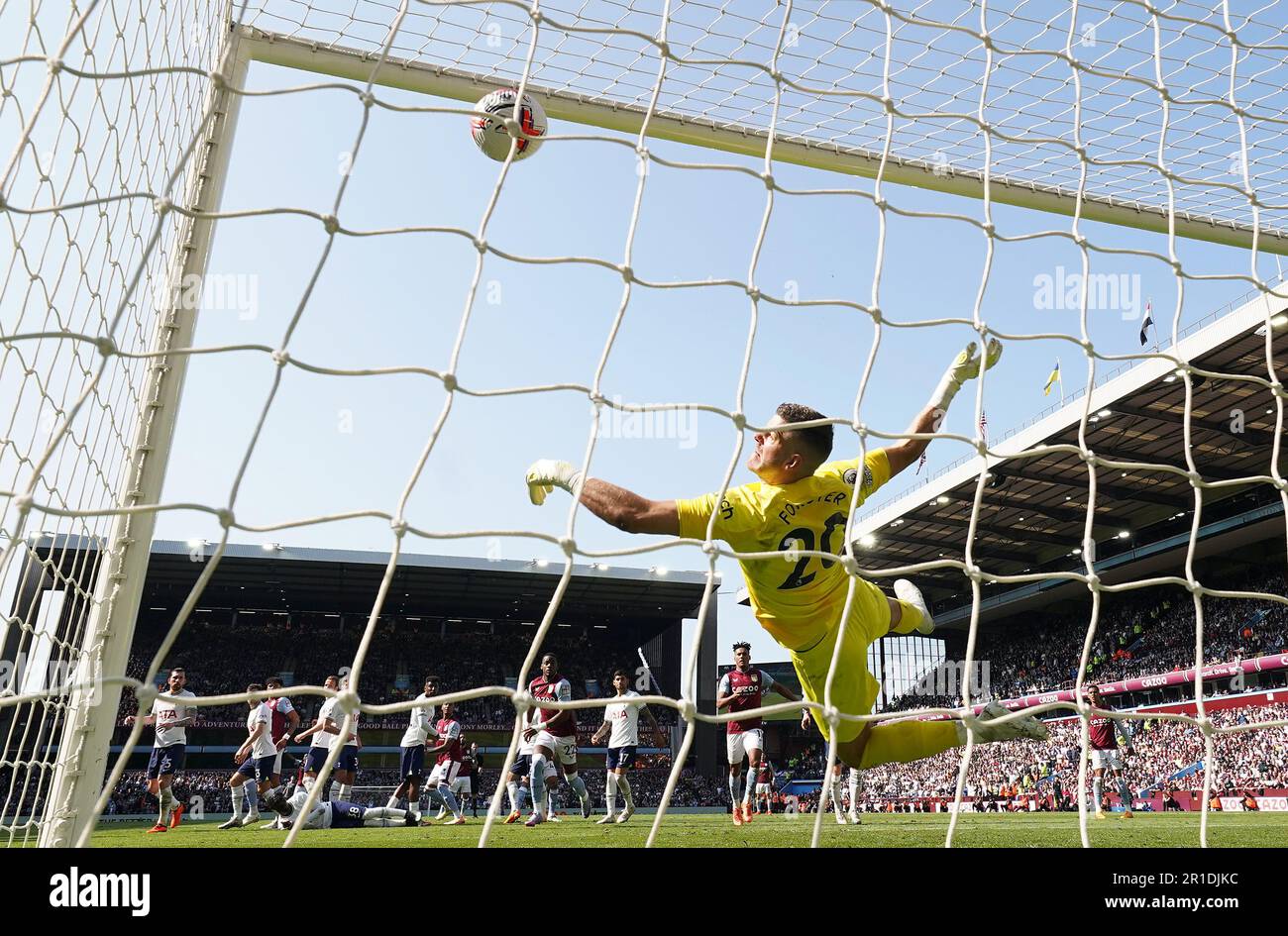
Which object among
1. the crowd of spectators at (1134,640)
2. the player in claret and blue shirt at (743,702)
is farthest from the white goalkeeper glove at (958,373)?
the crowd of spectators at (1134,640)

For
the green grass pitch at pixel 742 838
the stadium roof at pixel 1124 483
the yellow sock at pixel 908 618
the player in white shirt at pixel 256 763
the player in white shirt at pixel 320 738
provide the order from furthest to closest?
the stadium roof at pixel 1124 483 < the player in white shirt at pixel 256 763 < the player in white shirt at pixel 320 738 < the green grass pitch at pixel 742 838 < the yellow sock at pixel 908 618

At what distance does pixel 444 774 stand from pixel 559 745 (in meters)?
1.60

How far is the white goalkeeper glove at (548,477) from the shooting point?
3094mm

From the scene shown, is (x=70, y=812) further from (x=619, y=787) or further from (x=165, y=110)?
(x=619, y=787)

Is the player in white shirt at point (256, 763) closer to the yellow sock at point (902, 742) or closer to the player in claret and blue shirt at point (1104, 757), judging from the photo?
the yellow sock at point (902, 742)

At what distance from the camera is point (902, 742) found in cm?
360

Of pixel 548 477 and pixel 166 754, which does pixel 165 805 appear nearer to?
pixel 166 754

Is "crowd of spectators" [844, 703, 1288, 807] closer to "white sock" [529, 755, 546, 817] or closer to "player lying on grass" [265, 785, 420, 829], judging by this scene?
"white sock" [529, 755, 546, 817]

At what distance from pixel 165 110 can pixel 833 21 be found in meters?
2.84

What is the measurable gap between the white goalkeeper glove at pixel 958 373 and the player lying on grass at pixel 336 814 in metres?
6.55

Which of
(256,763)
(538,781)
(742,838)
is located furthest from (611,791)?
(742,838)
